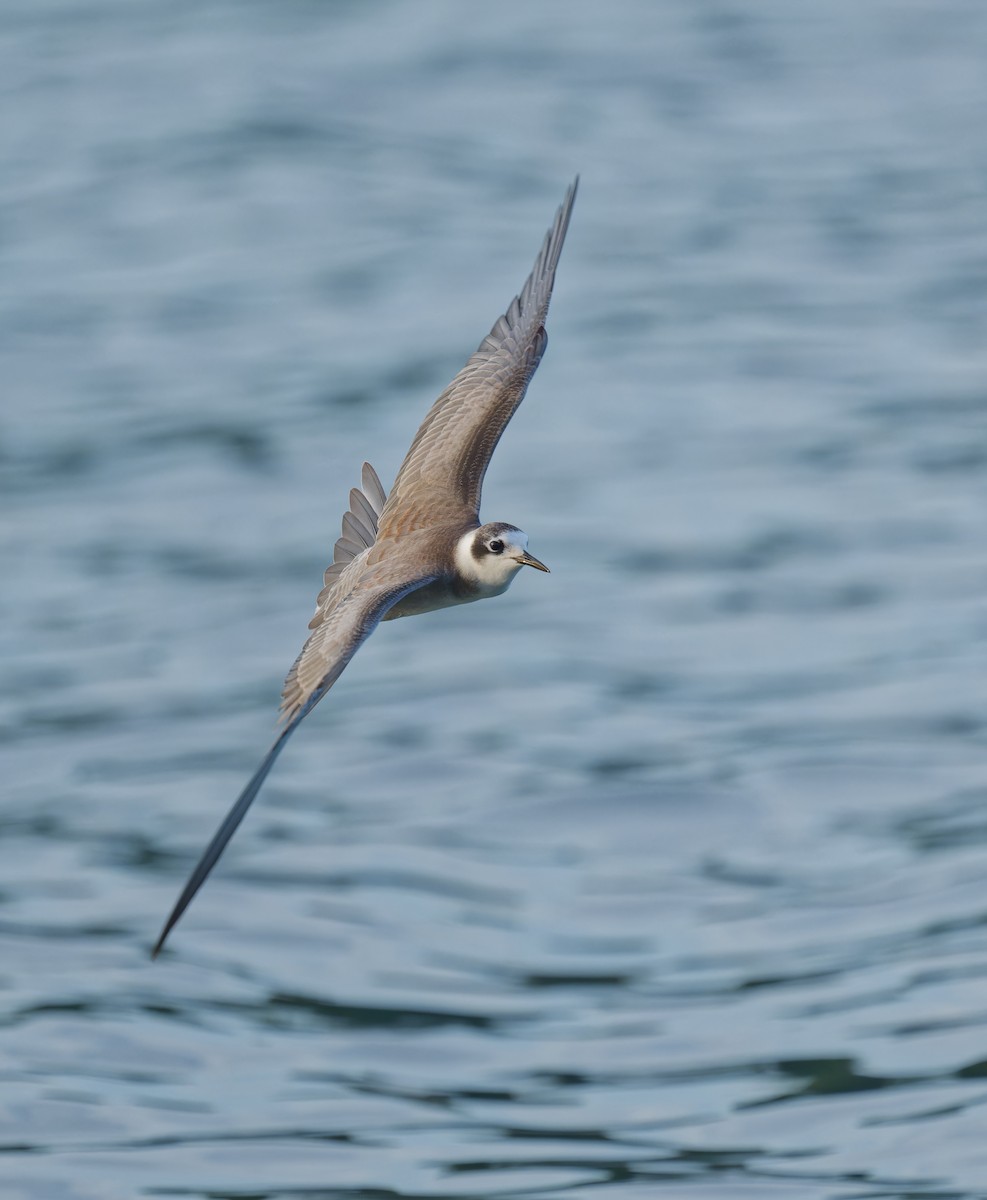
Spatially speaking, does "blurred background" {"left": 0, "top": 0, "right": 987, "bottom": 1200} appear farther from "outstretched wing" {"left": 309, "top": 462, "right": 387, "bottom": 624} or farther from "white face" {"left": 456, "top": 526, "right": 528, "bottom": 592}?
"white face" {"left": 456, "top": 526, "right": 528, "bottom": 592}

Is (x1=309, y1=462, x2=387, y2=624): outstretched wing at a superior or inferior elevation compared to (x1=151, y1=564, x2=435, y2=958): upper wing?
superior

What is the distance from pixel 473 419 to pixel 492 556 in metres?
1.77

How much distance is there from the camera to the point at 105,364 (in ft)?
131

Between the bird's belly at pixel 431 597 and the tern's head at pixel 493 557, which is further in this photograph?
the bird's belly at pixel 431 597

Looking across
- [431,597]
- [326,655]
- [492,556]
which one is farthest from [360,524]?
[326,655]

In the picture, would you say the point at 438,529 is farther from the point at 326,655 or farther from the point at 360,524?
the point at 326,655

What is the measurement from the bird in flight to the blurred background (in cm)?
924

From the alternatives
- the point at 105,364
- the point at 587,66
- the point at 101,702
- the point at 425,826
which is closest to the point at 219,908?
the point at 425,826

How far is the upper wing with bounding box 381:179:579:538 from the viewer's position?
39.8 feet

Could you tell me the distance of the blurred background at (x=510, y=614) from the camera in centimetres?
2289

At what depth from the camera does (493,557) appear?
11086mm

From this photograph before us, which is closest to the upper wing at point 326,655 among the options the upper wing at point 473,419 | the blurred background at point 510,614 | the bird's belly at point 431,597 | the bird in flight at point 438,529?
the bird in flight at point 438,529

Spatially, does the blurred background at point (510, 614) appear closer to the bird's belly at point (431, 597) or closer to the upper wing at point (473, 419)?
the upper wing at point (473, 419)

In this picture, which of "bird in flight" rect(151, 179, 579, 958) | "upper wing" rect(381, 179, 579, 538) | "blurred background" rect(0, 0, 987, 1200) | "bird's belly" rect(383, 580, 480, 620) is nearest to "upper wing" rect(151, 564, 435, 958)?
"bird in flight" rect(151, 179, 579, 958)
